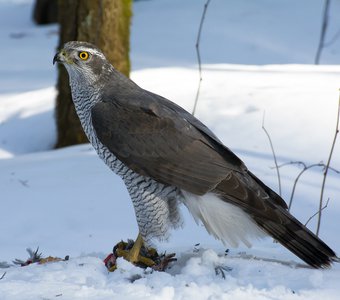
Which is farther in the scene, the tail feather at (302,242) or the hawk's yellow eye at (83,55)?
the hawk's yellow eye at (83,55)

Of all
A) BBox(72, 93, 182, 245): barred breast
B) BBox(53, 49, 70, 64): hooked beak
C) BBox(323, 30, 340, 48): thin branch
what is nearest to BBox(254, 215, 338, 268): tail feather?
BBox(72, 93, 182, 245): barred breast

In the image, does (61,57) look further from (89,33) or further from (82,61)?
(89,33)

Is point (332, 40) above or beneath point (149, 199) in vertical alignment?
beneath

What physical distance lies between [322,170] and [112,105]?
2.12 meters

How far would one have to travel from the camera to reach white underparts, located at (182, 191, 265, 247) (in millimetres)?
4195

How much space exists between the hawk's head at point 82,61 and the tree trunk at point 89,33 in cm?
355

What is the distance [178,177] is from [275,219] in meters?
0.50

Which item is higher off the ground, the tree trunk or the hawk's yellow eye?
the hawk's yellow eye

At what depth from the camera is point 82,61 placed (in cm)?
446

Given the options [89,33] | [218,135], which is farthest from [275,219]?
[89,33]

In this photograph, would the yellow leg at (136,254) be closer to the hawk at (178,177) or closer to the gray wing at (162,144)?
the hawk at (178,177)

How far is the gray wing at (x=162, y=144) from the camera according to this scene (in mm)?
4172

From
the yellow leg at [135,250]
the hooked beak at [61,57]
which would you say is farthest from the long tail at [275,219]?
the hooked beak at [61,57]

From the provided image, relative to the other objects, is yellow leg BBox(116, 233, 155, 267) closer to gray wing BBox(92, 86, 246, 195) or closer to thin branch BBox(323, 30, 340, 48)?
gray wing BBox(92, 86, 246, 195)
